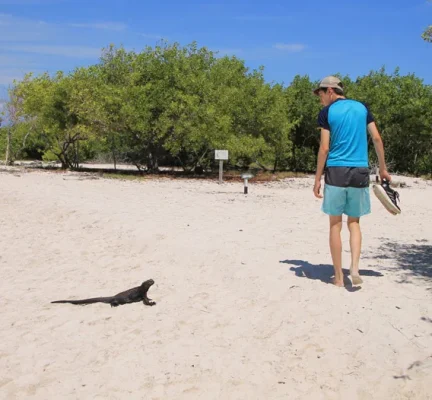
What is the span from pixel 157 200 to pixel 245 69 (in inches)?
690

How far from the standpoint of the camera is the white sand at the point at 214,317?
3580 mm

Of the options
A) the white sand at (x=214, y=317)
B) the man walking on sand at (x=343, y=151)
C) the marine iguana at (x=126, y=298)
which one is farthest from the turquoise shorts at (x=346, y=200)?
the marine iguana at (x=126, y=298)

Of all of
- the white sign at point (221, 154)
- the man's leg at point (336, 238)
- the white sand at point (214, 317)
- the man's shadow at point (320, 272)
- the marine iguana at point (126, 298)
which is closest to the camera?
the white sand at point (214, 317)

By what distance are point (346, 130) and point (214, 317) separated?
1.95 metres

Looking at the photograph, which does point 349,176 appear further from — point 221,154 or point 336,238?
point 221,154

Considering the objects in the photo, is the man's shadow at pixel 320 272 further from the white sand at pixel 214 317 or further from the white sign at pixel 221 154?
the white sign at pixel 221 154

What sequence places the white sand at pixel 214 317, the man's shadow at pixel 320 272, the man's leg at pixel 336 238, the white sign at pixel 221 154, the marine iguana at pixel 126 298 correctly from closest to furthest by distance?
the white sand at pixel 214 317 → the man's leg at pixel 336 238 → the marine iguana at pixel 126 298 → the man's shadow at pixel 320 272 → the white sign at pixel 221 154

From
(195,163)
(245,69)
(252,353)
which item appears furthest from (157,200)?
(245,69)

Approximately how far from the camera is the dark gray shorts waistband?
4719 millimetres

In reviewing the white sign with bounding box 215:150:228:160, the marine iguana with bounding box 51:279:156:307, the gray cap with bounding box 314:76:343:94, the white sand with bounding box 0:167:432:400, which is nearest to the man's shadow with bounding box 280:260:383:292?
the white sand with bounding box 0:167:432:400

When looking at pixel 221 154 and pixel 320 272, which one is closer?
pixel 320 272

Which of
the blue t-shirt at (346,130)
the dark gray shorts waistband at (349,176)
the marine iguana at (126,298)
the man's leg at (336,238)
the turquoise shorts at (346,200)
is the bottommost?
the marine iguana at (126,298)

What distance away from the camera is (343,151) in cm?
472

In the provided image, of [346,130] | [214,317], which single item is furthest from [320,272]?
[346,130]
